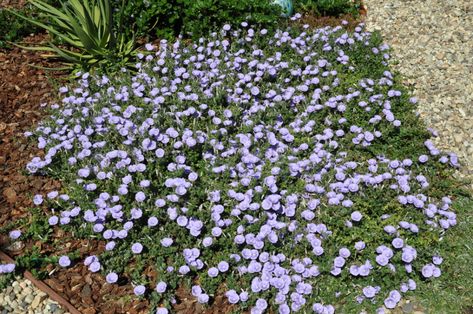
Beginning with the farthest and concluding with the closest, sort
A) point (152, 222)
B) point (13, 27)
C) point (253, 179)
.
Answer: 1. point (13, 27)
2. point (253, 179)
3. point (152, 222)

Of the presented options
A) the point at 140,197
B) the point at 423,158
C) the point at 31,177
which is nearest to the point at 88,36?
the point at 31,177

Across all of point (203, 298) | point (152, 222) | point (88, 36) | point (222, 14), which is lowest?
point (203, 298)

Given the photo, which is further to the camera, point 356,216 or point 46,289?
point 356,216

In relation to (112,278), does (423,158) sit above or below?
below

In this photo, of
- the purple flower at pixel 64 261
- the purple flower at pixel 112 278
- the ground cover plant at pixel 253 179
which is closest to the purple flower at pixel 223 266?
the ground cover plant at pixel 253 179

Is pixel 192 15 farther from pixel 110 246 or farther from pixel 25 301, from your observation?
pixel 25 301

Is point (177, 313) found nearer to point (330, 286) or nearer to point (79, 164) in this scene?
point (330, 286)

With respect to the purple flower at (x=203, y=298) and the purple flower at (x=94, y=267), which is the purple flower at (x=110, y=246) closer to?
the purple flower at (x=94, y=267)
